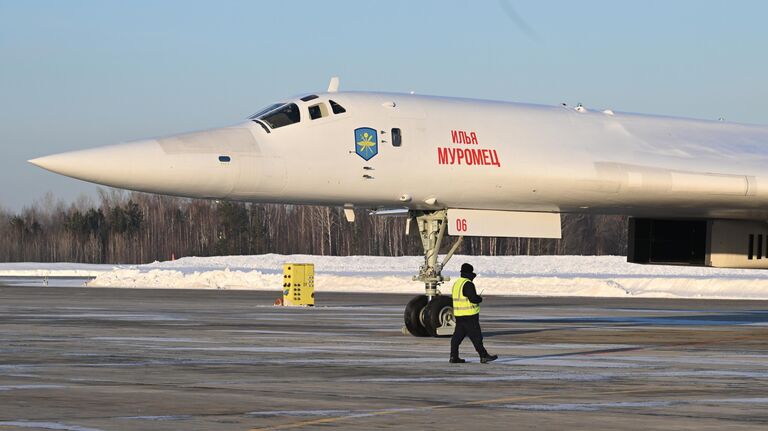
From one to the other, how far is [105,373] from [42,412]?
3768 millimetres

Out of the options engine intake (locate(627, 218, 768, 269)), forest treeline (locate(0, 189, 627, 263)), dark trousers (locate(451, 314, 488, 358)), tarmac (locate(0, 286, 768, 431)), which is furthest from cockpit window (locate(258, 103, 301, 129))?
forest treeline (locate(0, 189, 627, 263))

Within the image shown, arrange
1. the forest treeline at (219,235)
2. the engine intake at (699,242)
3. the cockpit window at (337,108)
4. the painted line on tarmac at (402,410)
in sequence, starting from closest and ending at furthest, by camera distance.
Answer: the painted line on tarmac at (402,410) → the cockpit window at (337,108) → the engine intake at (699,242) → the forest treeline at (219,235)

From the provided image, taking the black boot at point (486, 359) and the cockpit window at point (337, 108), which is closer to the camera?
the black boot at point (486, 359)

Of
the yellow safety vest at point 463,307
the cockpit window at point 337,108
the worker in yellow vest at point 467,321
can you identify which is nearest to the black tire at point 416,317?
the cockpit window at point 337,108

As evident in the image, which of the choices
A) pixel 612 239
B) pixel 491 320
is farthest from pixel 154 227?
pixel 491 320

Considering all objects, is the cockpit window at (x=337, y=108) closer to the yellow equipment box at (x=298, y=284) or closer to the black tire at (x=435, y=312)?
the black tire at (x=435, y=312)

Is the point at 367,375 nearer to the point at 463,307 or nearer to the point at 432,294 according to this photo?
the point at 463,307

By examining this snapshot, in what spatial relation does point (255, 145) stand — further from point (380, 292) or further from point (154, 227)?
point (154, 227)

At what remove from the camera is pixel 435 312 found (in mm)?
22016

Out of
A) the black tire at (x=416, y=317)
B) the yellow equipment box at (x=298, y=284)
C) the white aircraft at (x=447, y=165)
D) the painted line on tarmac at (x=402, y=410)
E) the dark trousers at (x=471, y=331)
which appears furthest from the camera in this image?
the yellow equipment box at (x=298, y=284)

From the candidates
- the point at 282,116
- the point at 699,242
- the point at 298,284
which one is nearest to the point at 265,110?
the point at 282,116

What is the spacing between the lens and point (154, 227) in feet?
415

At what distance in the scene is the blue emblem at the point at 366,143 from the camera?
20703 millimetres

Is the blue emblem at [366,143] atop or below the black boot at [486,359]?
atop
